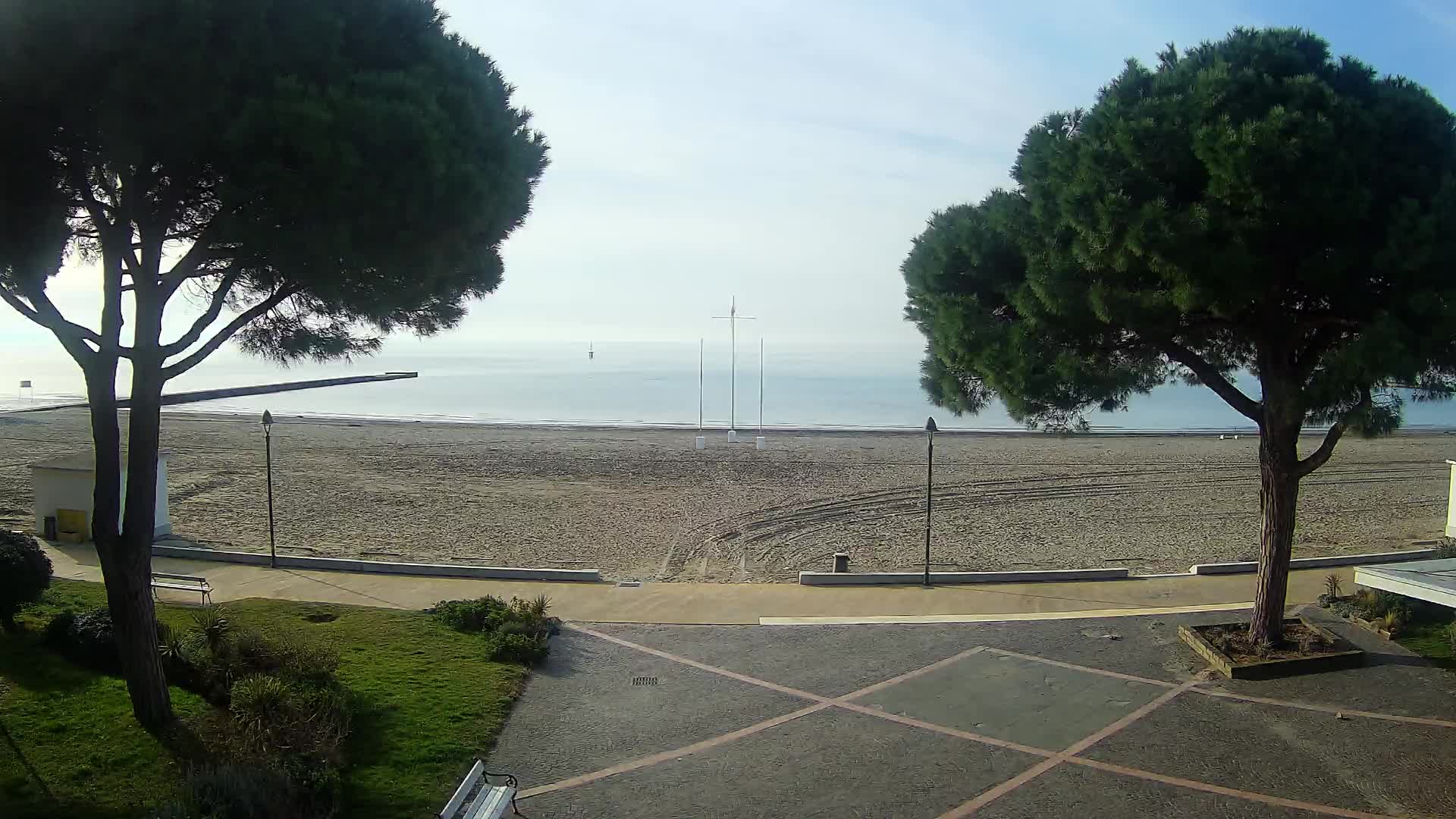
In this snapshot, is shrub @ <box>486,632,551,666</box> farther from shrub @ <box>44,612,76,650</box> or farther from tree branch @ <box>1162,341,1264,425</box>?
tree branch @ <box>1162,341,1264,425</box>

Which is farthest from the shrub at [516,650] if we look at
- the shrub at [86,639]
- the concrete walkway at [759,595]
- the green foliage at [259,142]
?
the green foliage at [259,142]

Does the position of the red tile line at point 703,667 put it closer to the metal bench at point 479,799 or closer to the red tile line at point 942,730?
the red tile line at point 942,730

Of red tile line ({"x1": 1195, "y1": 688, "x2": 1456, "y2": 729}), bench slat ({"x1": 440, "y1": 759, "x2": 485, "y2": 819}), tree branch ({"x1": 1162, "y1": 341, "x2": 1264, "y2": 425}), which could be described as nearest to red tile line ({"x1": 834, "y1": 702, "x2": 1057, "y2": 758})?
red tile line ({"x1": 1195, "y1": 688, "x2": 1456, "y2": 729})

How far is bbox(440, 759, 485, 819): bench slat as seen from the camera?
5953mm

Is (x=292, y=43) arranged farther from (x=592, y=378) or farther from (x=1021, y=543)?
(x=592, y=378)

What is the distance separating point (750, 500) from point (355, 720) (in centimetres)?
1745

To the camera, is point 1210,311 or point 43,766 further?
point 1210,311

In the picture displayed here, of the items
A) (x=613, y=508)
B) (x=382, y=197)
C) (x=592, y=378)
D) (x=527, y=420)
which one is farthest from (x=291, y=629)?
(x=592, y=378)

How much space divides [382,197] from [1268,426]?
9.19 meters

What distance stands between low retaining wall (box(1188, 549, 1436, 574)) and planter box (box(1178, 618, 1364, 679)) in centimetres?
465

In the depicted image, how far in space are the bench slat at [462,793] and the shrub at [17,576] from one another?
5.73 m

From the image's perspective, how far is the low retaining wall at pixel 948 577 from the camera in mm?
14562

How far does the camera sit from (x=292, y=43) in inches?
263

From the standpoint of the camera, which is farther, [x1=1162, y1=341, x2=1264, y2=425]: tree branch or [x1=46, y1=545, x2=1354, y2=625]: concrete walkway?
[x1=46, y1=545, x2=1354, y2=625]: concrete walkway
